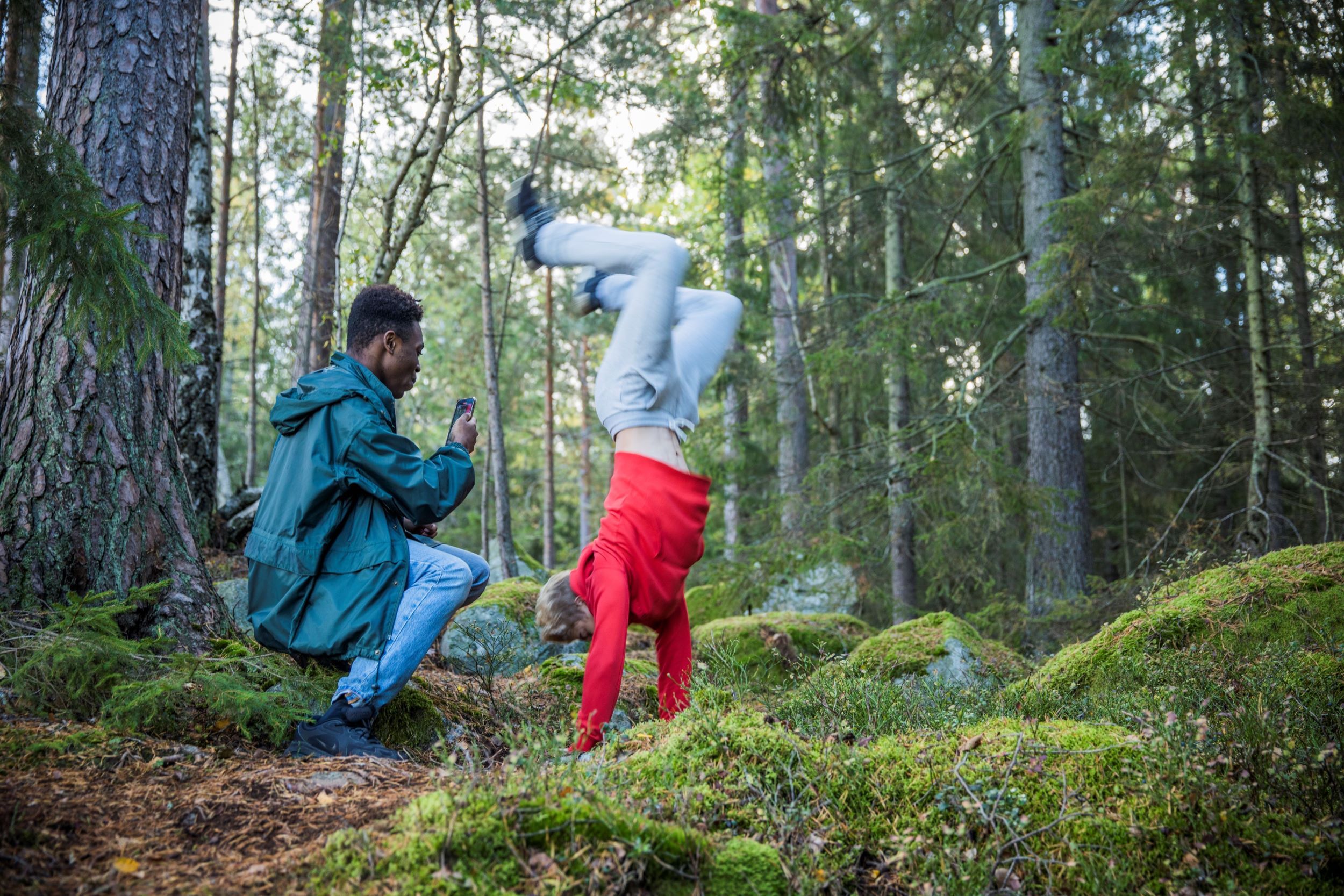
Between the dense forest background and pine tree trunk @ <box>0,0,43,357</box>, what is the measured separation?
0.03 meters

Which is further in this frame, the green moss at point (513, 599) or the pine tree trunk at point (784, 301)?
the pine tree trunk at point (784, 301)

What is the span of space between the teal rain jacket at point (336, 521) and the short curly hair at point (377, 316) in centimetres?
37

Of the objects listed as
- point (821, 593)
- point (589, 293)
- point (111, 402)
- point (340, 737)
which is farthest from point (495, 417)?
point (340, 737)

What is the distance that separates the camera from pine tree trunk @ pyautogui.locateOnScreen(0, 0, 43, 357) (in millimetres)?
3484

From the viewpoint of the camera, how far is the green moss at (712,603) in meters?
8.96

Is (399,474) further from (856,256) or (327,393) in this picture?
(856,256)

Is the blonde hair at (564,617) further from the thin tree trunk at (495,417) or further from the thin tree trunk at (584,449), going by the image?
the thin tree trunk at (584,449)

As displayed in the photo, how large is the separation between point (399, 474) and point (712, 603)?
635cm

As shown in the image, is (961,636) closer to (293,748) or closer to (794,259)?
(293,748)

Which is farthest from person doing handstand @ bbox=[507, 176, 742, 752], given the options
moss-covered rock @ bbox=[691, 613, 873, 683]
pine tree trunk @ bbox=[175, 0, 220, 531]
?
pine tree trunk @ bbox=[175, 0, 220, 531]

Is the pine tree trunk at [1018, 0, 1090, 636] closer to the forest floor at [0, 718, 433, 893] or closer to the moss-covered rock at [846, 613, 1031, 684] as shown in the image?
the moss-covered rock at [846, 613, 1031, 684]

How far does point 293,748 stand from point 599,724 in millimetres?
1136

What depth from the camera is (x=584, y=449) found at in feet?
80.8

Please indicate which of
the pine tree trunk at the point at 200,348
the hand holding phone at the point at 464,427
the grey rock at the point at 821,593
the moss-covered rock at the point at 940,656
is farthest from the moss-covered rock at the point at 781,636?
the pine tree trunk at the point at 200,348
